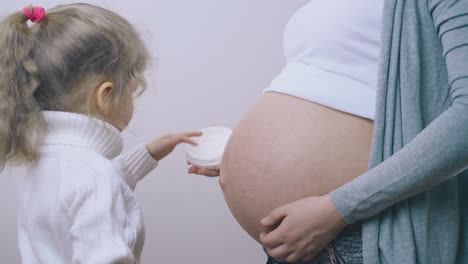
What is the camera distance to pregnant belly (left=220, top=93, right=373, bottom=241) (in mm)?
698

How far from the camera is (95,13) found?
0.92 metres

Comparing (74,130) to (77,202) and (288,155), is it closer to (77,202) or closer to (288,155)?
(77,202)

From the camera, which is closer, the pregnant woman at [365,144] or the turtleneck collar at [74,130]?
the pregnant woman at [365,144]

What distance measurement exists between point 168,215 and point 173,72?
0.43 m

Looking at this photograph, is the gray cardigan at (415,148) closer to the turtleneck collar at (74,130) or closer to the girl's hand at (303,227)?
the girl's hand at (303,227)

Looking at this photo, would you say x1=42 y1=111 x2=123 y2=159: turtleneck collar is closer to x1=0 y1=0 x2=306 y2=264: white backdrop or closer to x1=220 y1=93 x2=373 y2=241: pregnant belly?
x1=220 y1=93 x2=373 y2=241: pregnant belly

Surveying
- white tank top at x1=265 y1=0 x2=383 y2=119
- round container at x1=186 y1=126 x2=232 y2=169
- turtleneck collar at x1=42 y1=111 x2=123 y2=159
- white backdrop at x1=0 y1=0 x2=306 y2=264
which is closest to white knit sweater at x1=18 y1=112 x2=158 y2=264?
turtleneck collar at x1=42 y1=111 x2=123 y2=159

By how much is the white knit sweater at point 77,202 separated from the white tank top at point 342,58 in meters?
0.36

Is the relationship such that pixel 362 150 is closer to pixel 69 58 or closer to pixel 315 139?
pixel 315 139

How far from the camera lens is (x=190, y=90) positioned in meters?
1.37

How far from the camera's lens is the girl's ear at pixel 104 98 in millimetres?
891

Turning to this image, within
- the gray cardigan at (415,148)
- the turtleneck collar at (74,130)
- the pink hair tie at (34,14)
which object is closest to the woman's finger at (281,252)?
the gray cardigan at (415,148)

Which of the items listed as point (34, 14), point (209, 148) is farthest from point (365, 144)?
point (34, 14)

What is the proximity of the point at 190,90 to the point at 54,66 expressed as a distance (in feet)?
1.82
